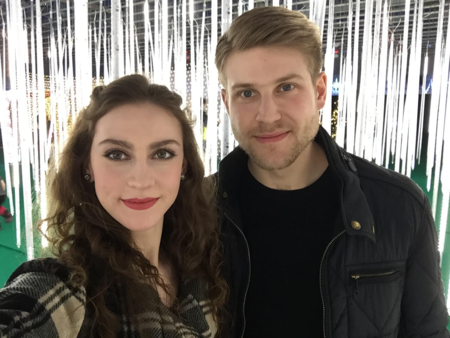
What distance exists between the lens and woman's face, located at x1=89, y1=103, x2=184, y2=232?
0.99 m

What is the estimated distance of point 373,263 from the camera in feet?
3.80

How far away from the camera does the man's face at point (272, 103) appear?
122 cm

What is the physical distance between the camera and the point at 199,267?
120 centimetres

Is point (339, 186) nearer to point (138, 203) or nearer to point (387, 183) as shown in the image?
point (387, 183)

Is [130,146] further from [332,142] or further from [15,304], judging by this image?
[332,142]

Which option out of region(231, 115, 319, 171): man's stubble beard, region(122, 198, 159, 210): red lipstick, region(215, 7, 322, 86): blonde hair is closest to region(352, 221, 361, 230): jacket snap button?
region(231, 115, 319, 171): man's stubble beard

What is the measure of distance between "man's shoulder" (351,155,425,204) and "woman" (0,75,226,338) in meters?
0.61

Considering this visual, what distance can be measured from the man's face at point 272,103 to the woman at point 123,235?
9.2 inches

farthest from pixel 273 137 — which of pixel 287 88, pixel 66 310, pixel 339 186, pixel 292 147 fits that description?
pixel 66 310

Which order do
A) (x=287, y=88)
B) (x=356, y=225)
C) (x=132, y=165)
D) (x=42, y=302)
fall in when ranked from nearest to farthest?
(x=42, y=302), (x=132, y=165), (x=356, y=225), (x=287, y=88)

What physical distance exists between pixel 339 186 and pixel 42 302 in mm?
932

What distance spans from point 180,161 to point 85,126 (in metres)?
0.32

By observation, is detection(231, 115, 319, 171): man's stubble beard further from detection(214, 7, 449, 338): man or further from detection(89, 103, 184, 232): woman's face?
detection(89, 103, 184, 232): woman's face

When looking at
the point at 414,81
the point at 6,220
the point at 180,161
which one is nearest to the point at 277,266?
the point at 180,161
